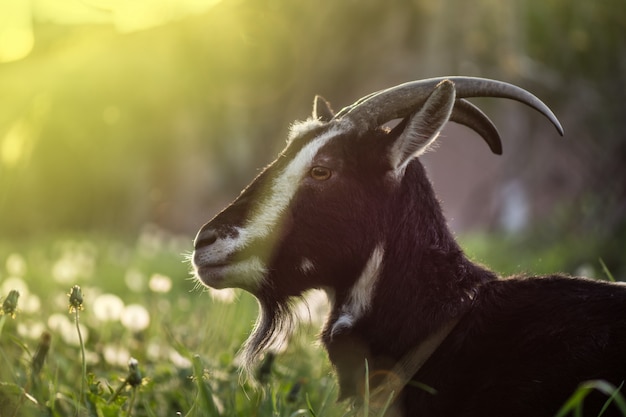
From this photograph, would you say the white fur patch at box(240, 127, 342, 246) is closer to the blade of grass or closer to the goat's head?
the goat's head

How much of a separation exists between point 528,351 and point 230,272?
3.56ft

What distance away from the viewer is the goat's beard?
3201 mm

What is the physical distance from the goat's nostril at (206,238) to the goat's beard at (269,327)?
0.30 meters

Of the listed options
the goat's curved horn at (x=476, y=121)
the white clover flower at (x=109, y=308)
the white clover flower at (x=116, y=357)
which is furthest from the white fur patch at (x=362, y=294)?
the white clover flower at (x=109, y=308)

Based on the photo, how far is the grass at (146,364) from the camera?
107 inches

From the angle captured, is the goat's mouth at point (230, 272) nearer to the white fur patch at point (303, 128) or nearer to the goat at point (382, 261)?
the goat at point (382, 261)

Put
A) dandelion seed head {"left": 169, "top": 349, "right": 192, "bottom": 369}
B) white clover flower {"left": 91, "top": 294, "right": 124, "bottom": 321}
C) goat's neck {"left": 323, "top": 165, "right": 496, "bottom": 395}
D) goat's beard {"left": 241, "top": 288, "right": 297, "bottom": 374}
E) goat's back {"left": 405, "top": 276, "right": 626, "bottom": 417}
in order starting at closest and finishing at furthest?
goat's back {"left": 405, "top": 276, "right": 626, "bottom": 417}, goat's neck {"left": 323, "top": 165, "right": 496, "bottom": 395}, goat's beard {"left": 241, "top": 288, "right": 297, "bottom": 374}, dandelion seed head {"left": 169, "top": 349, "right": 192, "bottom": 369}, white clover flower {"left": 91, "top": 294, "right": 124, "bottom": 321}

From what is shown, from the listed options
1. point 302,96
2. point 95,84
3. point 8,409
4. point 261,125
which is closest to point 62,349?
point 8,409

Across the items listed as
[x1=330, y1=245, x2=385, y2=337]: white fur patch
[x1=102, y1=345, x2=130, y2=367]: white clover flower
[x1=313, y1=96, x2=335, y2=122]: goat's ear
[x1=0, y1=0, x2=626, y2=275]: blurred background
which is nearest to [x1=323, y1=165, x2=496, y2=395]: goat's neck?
[x1=330, y1=245, x2=385, y2=337]: white fur patch

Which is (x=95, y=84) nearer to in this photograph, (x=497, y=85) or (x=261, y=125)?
(x=261, y=125)

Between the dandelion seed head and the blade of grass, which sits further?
the dandelion seed head

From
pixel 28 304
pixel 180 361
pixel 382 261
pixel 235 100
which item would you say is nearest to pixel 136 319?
pixel 180 361

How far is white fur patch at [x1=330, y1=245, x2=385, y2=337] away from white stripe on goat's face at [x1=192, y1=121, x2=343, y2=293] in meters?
0.19

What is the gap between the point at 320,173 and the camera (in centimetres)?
311
